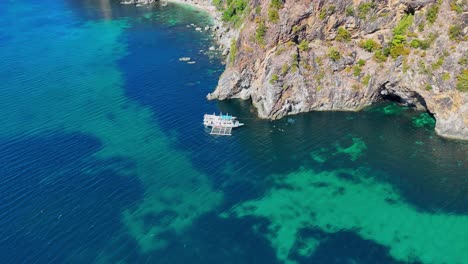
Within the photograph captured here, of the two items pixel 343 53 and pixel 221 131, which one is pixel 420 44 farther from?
pixel 221 131

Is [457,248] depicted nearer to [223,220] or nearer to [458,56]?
[223,220]

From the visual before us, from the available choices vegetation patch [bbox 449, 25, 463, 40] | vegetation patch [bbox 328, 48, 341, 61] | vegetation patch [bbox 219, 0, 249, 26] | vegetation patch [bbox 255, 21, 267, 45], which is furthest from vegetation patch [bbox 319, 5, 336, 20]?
vegetation patch [bbox 219, 0, 249, 26]

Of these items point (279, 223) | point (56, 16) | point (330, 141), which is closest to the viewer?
point (279, 223)

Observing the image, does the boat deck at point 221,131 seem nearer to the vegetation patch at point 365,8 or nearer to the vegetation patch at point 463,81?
the vegetation patch at point 365,8

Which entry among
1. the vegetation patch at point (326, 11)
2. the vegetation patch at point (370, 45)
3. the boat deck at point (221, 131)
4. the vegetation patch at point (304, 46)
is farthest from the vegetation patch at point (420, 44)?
the boat deck at point (221, 131)

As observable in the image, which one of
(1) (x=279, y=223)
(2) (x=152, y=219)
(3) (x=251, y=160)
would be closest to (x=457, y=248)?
(1) (x=279, y=223)

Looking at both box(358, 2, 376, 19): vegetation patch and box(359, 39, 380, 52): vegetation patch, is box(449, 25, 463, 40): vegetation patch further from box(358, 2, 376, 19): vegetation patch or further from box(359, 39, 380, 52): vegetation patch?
box(358, 2, 376, 19): vegetation patch
